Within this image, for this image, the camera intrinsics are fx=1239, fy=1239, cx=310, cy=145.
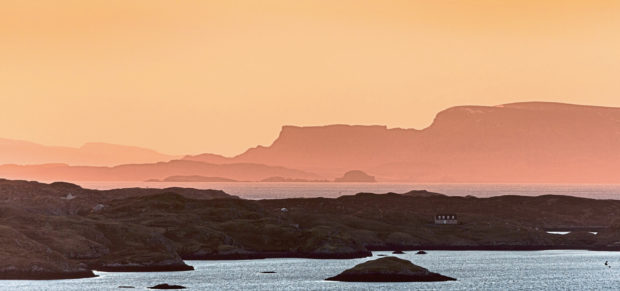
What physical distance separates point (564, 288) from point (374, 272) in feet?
97.6

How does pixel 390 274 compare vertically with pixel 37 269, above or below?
below

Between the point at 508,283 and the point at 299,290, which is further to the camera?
the point at 508,283

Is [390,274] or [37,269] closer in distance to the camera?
[390,274]

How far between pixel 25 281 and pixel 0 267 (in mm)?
8236

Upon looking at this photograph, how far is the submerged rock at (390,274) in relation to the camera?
189625 mm

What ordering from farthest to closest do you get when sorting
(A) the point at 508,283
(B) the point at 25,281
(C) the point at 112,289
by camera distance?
(A) the point at 508,283 → (B) the point at 25,281 → (C) the point at 112,289

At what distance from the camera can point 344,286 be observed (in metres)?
184

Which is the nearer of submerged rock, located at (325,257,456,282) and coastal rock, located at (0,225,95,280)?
submerged rock, located at (325,257,456,282)

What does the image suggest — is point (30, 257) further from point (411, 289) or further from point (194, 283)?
point (411, 289)

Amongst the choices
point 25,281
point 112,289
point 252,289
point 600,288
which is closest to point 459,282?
point 600,288

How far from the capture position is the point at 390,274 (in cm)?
19025

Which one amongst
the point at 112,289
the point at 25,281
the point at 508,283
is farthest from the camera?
the point at 508,283

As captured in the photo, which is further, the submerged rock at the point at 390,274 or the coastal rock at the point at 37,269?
the coastal rock at the point at 37,269

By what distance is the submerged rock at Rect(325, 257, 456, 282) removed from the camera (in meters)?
190
